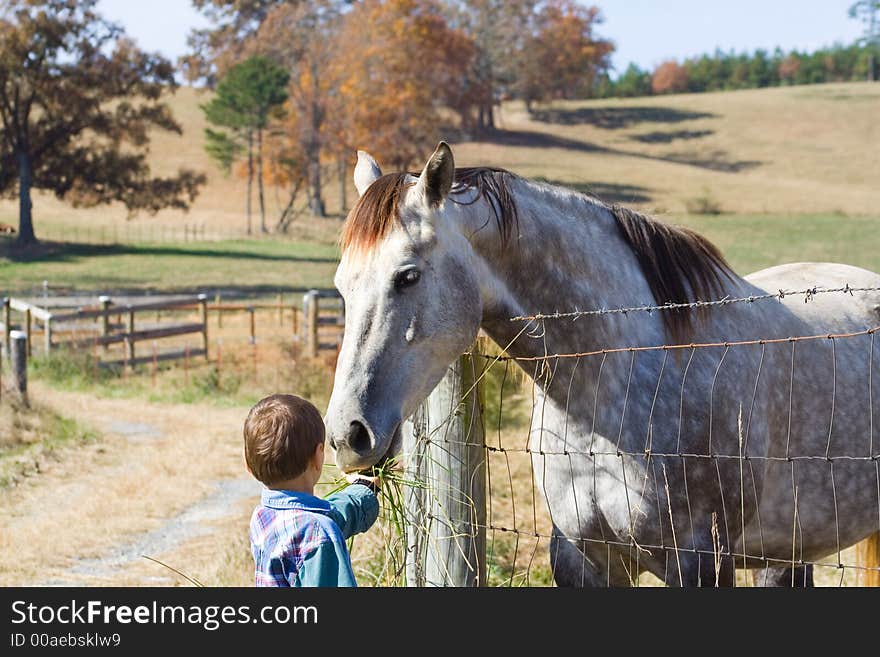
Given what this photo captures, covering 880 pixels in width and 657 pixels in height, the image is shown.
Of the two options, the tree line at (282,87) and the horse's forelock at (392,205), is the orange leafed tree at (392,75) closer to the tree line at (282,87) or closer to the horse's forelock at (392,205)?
the tree line at (282,87)

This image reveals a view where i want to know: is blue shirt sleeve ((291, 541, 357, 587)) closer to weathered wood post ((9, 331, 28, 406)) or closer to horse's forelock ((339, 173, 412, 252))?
horse's forelock ((339, 173, 412, 252))

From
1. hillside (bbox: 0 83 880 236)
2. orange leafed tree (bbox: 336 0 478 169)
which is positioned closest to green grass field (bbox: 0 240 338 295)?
orange leafed tree (bbox: 336 0 478 169)

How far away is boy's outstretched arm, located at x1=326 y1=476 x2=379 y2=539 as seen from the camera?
279 cm

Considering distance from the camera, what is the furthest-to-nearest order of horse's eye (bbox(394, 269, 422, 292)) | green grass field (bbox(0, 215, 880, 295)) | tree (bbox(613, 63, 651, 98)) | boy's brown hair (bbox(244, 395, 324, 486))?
tree (bbox(613, 63, 651, 98)) → green grass field (bbox(0, 215, 880, 295)) → horse's eye (bbox(394, 269, 422, 292)) → boy's brown hair (bbox(244, 395, 324, 486))

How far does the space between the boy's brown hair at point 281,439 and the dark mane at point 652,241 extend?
2.17ft

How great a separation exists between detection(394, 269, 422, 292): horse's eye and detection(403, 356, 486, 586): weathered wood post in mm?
676

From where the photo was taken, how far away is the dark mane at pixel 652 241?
3.14 m

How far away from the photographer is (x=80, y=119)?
38500 mm

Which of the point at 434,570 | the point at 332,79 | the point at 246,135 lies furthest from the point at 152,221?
the point at 434,570

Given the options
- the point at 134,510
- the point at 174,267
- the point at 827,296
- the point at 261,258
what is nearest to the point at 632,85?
the point at 261,258

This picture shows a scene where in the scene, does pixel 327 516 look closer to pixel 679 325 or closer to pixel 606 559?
pixel 606 559

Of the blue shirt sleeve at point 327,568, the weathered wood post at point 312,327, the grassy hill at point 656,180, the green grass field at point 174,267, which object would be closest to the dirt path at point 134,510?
the blue shirt sleeve at point 327,568

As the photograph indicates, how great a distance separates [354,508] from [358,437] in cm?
20

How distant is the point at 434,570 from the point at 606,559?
2.23 feet
